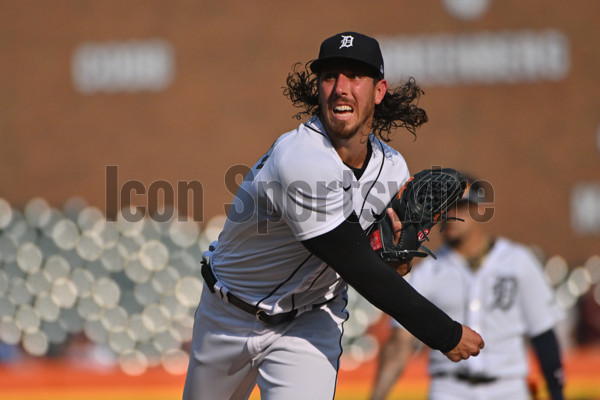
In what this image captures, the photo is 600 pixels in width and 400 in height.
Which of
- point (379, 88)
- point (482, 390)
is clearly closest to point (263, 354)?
point (379, 88)

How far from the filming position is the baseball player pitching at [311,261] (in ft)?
9.42

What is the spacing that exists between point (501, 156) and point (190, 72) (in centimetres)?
554

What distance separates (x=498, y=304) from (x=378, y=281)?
2017 mm

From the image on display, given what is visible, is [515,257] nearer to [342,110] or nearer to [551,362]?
[551,362]

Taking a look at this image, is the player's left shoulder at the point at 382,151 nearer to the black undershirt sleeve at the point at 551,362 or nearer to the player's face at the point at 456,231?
the player's face at the point at 456,231

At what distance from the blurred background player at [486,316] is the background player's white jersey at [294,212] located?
1.42 meters

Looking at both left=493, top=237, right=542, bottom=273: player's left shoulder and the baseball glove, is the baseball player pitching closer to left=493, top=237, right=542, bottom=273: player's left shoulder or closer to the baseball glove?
the baseball glove

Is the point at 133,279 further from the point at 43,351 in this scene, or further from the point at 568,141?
the point at 568,141

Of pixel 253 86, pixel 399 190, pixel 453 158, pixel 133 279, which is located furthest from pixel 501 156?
pixel 399 190

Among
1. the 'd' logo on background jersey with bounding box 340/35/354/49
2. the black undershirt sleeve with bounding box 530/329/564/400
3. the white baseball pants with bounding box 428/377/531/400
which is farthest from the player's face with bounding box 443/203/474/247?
the 'd' logo on background jersey with bounding box 340/35/354/49

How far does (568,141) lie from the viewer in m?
12.6

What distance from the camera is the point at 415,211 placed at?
10.4 ft

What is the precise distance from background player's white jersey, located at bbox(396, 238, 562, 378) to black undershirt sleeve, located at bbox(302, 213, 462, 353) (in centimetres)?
171

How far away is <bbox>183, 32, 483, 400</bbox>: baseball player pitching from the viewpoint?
2.87 m
